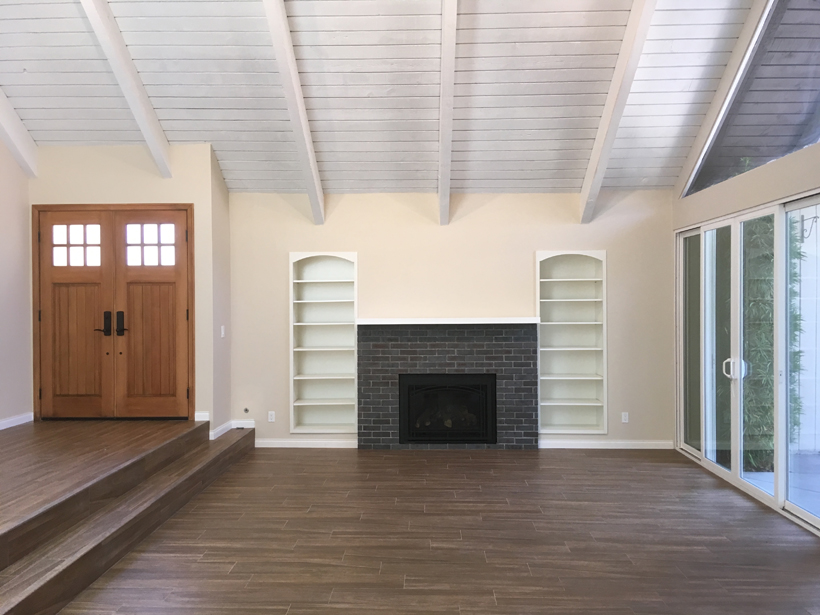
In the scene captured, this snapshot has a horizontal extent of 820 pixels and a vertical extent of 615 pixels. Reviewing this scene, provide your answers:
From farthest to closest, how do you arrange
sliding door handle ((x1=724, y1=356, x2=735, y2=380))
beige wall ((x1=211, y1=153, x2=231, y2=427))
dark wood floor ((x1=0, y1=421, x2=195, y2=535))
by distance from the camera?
beige wall ((x1=211, y1=153, x2=231, y2=427)) → sliding door handle ((x1=724, y1=356, x2=735, y2=380)) → dark wood floor ((x1=0, y1=421, x2=195, y2=535))

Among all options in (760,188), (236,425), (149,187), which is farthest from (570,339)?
(149,187)

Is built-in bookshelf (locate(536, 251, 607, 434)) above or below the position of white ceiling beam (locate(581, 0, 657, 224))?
below

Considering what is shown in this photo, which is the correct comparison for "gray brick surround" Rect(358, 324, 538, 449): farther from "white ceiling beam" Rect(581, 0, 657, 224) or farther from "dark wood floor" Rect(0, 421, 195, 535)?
"dark wood floor" Rect(0, 421, 195, 535)

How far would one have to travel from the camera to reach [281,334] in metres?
6.19

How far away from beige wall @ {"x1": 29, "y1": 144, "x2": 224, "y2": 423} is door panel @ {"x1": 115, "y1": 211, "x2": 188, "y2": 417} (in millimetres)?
161

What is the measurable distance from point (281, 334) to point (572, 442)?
319 cm

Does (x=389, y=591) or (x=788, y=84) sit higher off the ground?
(x=788, y=84)

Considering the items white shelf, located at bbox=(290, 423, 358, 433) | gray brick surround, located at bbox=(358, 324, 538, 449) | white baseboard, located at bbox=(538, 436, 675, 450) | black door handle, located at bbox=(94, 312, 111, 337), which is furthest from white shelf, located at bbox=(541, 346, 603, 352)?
black door handle, located at bbox=(94, 312, 111, 337)

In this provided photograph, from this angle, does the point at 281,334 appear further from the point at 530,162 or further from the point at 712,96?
the point at 712,96

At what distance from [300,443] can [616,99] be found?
4.37 meters

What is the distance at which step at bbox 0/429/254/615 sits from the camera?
2715 mm

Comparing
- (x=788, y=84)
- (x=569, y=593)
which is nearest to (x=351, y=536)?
(x=569, y=593)

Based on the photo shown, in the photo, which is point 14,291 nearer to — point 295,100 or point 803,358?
point 295,100

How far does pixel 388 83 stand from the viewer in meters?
4.85
